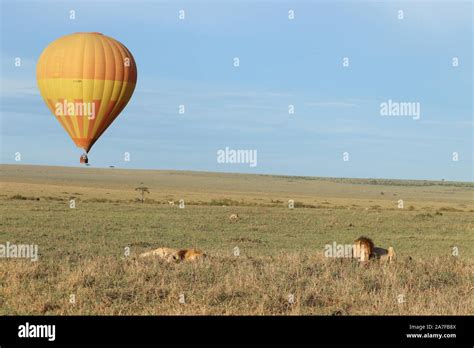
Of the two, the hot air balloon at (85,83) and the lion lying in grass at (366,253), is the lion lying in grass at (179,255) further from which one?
the hot air balloon at (85,83)

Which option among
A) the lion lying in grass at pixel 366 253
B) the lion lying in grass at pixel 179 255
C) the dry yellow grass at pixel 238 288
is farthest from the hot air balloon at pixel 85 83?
the lion lying in grass at pixel 366 253

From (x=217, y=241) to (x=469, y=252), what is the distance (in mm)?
8086

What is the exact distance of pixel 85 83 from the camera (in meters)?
26.7

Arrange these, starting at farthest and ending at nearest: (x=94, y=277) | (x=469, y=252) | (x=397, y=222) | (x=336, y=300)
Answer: (x=397, y=222) → (x=469, y=252) → (x=94, y=277) → (x=336, y=300)

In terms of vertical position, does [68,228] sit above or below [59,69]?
below

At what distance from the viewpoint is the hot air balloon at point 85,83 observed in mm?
26688

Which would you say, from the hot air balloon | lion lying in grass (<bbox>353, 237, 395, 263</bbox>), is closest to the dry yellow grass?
lion lying in grass (<bbox>353, 237, 395, 263</bbox>)

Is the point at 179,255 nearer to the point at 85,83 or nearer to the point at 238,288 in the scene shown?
the point at 238,288

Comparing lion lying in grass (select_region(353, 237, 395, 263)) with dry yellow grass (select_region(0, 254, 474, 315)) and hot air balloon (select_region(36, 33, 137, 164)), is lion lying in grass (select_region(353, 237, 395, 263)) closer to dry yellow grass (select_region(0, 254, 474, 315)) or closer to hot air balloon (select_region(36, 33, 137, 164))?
dry yellow grass (select_region(0, 254, 474, 315))

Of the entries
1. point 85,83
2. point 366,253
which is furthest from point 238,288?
point 85,83

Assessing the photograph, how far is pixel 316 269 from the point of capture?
40.9ft

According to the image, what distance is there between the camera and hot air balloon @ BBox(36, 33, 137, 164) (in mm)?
26688
